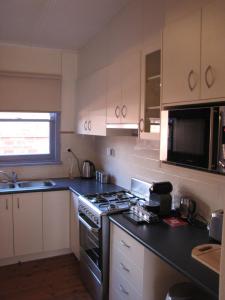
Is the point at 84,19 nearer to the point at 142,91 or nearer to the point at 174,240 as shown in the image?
the point at 142,91

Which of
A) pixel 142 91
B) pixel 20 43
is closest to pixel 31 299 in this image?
pixel 142 91

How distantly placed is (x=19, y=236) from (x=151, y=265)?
1.94 meters

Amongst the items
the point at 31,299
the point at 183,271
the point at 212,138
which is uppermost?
the point at 212,138

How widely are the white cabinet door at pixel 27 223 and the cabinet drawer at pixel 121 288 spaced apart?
1.36m

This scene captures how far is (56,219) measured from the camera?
3383 mm

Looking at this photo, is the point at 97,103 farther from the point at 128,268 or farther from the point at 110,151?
the point at 128,268

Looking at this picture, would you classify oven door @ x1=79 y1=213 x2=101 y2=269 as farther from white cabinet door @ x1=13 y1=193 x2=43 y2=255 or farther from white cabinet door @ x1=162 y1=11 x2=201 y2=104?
white cabinet door @ x1=162 y1=11 x2=201 y2=104

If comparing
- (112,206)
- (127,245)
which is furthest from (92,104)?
(127,245)

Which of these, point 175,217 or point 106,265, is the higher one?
point 175,217

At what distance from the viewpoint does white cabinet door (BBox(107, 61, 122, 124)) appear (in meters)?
2.54

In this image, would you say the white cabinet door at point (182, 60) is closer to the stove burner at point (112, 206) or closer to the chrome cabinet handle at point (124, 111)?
the chrome cabinet handle at point (124, 111)

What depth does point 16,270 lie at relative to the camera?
3.16 m

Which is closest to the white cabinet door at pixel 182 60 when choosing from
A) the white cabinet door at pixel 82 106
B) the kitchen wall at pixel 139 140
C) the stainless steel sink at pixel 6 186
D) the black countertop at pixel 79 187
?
the kitchen wall at pixel 139 140

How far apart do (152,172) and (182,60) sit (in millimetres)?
1266
